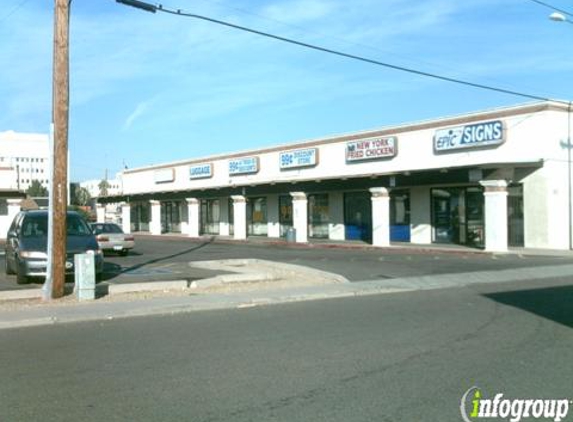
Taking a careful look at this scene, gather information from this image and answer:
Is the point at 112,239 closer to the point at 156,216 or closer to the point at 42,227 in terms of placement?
the point at 42,227

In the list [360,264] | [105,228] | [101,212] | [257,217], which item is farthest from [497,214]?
[101,212]

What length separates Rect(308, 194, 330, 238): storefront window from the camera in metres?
40.7

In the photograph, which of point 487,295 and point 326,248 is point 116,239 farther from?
point 487,295

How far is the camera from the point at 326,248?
34.4 m

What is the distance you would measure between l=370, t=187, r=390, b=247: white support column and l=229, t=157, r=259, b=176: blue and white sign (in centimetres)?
1414

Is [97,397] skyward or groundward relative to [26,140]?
groundward

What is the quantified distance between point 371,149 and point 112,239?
14842 millimetres

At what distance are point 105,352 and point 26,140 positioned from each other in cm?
10672

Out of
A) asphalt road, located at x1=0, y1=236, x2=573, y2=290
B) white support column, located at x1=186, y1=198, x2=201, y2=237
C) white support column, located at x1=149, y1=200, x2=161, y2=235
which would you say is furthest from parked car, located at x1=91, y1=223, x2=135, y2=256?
white support column, located at x1=149, y1=200, x2=161, y2=235

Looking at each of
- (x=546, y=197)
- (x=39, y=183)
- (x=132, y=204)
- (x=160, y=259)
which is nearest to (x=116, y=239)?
(x=160, y=259)

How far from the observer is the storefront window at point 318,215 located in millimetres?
40688

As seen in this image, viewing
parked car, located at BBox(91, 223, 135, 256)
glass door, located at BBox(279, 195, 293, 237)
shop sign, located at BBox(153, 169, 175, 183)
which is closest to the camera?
parked car, located at BBox(91, 223, 135, 256)

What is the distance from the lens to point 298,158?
4166 cm

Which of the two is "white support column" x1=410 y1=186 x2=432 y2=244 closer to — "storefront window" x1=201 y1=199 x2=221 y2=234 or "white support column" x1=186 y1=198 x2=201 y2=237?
"white support column" x1=186 y1=198 x2=201 y2=237
